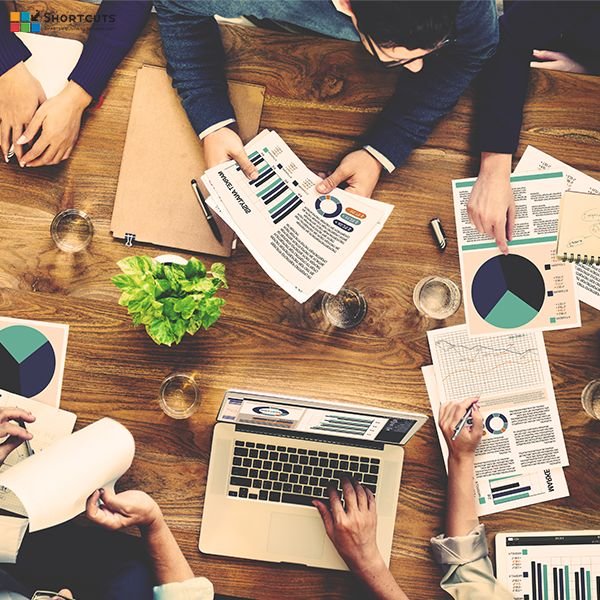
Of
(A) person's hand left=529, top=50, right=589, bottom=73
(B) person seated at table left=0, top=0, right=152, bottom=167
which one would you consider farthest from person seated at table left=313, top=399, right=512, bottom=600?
(B) person seated at table left=0, top=0, right=152, bottom=167

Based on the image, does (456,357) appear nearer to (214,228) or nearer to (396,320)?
Answer: (396,320)

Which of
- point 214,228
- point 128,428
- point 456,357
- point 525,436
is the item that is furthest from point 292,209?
point 525,436

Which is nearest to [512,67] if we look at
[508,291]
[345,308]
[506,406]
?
[508,291]

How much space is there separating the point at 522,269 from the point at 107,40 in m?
1.02

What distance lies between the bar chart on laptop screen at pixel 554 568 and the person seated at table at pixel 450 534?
0.20 feet

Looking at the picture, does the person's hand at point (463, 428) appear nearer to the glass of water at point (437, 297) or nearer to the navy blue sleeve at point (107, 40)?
the glass of water at point (437, 297)

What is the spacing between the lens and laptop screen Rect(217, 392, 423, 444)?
1.37 metres

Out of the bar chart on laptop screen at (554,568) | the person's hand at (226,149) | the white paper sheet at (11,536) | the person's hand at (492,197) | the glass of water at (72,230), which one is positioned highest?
the person's hand at (226,149)

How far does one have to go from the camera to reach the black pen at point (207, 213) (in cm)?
151

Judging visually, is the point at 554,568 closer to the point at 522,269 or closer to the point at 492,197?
the point at 522,269

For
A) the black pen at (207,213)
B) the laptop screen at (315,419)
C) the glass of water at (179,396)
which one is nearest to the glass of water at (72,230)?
the black pen at (207,213)

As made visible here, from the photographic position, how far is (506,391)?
5.11ft

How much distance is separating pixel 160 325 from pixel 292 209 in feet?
1.26

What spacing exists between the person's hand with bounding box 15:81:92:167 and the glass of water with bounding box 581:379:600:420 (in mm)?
1253
